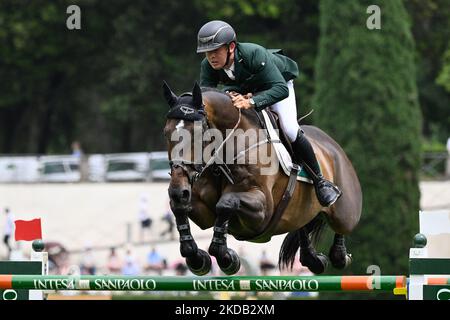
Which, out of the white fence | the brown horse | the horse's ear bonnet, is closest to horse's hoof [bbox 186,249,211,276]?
the brown horse

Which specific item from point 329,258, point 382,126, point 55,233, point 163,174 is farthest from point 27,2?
point 329,258

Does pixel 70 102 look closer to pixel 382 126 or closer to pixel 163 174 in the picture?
pixel 163 174

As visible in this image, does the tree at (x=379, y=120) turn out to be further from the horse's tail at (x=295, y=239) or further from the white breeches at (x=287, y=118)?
the white breeches at (x=287, y=118)

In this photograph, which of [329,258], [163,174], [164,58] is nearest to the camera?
[329,258]

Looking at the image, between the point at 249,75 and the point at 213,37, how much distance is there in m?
0.49

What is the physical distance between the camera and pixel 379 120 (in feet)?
61.6

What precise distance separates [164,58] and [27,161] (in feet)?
25.1

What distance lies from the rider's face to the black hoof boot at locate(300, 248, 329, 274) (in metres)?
2.01

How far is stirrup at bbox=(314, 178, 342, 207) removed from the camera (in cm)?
841

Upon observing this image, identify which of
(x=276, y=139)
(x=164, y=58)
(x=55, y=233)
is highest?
(x=276, y=139)

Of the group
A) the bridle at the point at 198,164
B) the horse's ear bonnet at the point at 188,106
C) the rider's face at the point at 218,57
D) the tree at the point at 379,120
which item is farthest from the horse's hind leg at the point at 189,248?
the tree at the point at 379,120

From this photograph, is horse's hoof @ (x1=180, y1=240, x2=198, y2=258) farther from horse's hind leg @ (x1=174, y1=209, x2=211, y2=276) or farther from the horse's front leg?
the horse's front leg

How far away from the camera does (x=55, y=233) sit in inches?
1027

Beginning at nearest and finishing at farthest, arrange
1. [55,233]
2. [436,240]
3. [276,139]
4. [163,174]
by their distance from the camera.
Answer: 1. [276,139]
2. [436,240]
3. [55,233]
4. [163,174]
